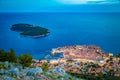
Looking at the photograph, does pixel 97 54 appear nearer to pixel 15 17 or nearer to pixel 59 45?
pixel 59 45

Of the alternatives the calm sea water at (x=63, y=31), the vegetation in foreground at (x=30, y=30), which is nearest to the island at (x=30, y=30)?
the vegetation in foreground at (x=30, y=30)

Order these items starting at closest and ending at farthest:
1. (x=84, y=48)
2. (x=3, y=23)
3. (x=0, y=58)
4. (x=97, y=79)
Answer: (x=0, y=58), (x=97, y=79), (x=3, y=23), (x=84, y=48)

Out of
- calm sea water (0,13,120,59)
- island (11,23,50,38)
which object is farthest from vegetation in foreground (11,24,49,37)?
calm sea water (0,13,120,59)

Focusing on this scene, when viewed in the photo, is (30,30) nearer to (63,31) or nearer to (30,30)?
(30,30)

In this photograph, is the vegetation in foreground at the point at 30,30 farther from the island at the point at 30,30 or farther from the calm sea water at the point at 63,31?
the calm sea water at the point at 63,31

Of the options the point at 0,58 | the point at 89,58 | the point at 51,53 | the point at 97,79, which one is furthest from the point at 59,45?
the point at 0,58

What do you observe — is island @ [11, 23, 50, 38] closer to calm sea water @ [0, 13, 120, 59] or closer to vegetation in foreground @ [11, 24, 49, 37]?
vegetation in foreground @ [11, 24, 49, 37]
